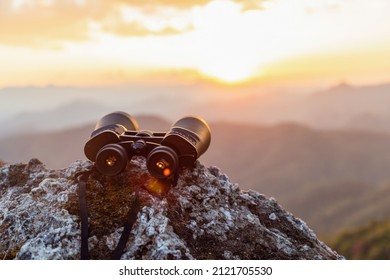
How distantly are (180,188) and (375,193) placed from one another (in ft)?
254

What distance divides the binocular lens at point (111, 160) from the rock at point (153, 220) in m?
0.21

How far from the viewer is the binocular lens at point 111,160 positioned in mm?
4797

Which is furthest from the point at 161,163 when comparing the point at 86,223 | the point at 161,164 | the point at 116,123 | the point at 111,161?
the point at 116,123

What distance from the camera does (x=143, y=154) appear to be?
5250 mm

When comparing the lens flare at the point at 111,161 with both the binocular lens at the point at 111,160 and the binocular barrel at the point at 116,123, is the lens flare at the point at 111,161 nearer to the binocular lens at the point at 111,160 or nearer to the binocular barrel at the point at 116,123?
the binocular lens at the point at 111,160

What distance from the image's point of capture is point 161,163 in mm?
4742

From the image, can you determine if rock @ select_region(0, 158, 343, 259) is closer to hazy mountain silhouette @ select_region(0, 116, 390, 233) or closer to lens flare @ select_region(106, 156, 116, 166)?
lens flare @ select_region(106, 156, 116, 166)

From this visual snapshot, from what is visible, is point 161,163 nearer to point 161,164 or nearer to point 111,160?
point 161,164

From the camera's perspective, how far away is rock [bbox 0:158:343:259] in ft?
14.2

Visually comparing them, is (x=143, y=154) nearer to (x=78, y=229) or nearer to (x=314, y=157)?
(x=78, y=229)

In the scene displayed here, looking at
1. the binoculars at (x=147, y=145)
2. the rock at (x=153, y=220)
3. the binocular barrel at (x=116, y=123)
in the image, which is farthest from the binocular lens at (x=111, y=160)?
the binocular barrel at (x=116, y=123)

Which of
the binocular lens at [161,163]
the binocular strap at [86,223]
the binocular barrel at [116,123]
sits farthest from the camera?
the binocular barrel at [116,123]

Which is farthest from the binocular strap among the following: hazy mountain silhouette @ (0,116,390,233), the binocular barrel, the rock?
hazy mountain silhouette @ (0,116,390,233)

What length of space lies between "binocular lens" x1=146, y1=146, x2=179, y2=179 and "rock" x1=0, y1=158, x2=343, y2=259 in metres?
0.21
